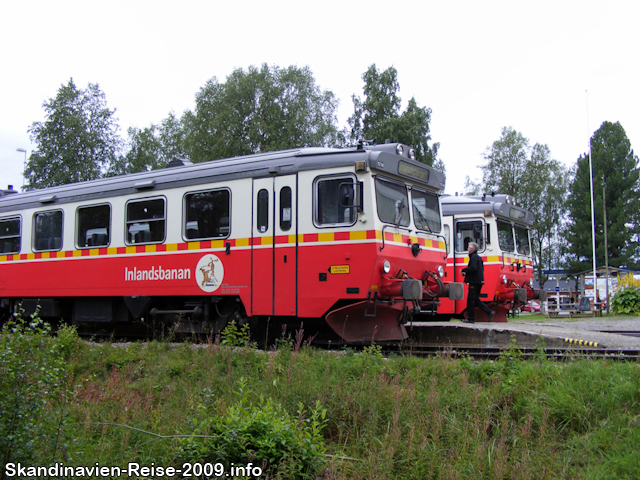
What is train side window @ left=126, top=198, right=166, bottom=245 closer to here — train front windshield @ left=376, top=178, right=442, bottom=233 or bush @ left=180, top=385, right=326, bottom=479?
train front windshield @ left=376, top=178, right=442, bottom=233

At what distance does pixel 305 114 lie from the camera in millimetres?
39375

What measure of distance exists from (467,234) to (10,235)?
36.1 feet

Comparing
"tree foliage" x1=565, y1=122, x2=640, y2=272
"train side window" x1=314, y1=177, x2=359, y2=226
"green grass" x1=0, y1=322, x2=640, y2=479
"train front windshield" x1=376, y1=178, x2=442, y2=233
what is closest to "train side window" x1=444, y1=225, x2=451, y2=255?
"train front windshield" x1=376, y1=178, x2=442, y2=233

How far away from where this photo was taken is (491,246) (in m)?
14.1

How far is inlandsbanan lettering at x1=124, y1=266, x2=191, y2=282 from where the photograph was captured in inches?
401

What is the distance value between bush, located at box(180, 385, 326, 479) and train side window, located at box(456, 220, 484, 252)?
1050cm

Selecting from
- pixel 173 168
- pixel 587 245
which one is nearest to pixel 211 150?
pixel 173 168

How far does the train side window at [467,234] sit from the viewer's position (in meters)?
14.3

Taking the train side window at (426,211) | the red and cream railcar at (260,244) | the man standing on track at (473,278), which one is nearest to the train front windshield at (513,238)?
the man standing on track at (473,278)

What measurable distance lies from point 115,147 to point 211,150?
9.25m

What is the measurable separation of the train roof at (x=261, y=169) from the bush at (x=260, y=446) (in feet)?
16.2

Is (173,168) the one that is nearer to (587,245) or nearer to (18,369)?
(18,369)

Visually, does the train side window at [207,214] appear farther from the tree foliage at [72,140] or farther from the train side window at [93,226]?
the tree foliage at [72,140]

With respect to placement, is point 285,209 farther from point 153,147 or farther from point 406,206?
point 153,147
